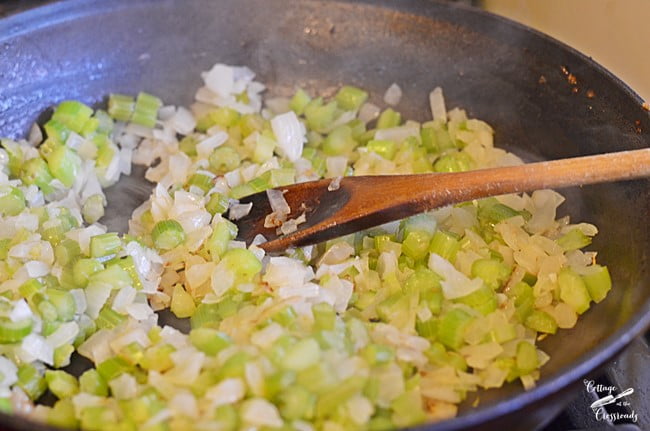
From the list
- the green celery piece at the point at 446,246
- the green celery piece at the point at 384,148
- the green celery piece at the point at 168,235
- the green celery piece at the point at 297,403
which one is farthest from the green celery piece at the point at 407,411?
the green celery piece at the point at 384,148

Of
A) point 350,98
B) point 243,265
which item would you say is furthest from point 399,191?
point 350,98

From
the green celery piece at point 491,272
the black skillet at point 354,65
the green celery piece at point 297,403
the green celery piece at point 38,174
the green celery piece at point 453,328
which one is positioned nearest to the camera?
the green celery piece at point 297,403

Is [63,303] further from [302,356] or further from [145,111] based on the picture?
[145,111]

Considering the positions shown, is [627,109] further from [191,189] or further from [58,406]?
[58,406]

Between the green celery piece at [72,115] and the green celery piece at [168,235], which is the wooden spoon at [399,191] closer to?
the green celery piece at [168,235]

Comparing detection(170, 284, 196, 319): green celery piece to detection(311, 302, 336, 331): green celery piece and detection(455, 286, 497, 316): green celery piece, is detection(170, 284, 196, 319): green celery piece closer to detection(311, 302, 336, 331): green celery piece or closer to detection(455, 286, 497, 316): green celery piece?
detection(311, 302, 336, 331): green celery piece
